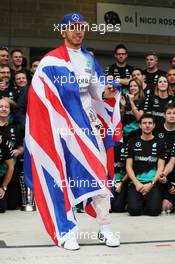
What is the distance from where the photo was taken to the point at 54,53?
441 cm

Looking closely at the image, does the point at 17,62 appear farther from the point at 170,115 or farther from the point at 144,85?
the point at 170,115

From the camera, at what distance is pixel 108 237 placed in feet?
14.4

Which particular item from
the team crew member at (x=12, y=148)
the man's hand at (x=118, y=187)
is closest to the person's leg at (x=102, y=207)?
the man's hand at (x=118, y=187)

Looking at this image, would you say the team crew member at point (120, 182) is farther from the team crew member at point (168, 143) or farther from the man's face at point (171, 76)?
the man's face at point (171, 76)

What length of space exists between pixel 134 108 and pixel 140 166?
0.76 meters

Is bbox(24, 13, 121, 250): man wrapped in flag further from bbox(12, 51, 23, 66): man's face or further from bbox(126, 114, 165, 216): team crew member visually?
bbox(12, 51, 23, 66): man's face

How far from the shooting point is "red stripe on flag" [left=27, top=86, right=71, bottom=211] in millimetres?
4391

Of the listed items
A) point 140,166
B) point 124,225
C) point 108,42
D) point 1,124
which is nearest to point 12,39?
point 108,42

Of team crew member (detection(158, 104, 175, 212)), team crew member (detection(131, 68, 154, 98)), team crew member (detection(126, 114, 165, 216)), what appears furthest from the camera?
team crew member (detection(131, 68, 154, 98))

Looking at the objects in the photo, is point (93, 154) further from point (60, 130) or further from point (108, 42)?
point (108, 42)

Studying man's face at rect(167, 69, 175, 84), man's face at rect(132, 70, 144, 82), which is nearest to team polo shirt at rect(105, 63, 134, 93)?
man's face at rect(132, 70, 144, 82)

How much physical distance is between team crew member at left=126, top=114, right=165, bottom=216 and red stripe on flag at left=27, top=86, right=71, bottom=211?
1.79 metres

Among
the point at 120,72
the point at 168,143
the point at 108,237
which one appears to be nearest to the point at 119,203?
the point at 168,143

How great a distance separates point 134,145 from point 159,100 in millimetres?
832
